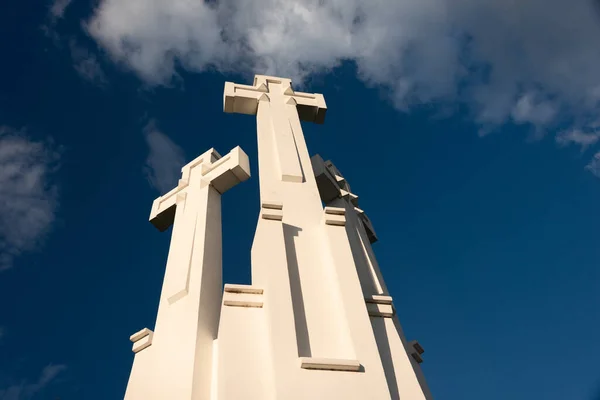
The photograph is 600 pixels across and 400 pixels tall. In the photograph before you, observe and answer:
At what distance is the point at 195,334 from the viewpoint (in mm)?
6758

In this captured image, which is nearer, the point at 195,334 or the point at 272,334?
the point at 272,334

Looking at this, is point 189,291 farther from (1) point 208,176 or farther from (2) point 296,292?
(1) point 208,176

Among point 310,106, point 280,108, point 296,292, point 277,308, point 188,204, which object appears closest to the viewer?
point 277,308

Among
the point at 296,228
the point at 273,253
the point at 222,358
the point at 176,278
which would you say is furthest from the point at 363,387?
the point at 176,278

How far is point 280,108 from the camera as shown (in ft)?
32.6

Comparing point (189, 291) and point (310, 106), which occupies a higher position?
point (310, 106)

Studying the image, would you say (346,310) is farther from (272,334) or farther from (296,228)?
(296,228)

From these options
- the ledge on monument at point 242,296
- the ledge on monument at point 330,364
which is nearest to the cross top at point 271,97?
the ledge on monument at point 242,296

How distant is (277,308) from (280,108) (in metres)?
5.21

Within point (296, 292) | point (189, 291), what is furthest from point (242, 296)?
point (189, 291)

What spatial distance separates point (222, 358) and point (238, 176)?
178 inches

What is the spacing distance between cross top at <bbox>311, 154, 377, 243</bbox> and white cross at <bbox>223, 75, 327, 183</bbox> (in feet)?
3.56

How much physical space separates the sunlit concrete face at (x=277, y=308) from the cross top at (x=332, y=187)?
111 centimetres

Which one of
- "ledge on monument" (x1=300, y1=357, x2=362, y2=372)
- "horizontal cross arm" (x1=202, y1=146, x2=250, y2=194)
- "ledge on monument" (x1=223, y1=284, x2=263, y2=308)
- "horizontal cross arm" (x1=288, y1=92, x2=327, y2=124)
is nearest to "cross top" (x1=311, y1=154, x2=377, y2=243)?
"horizontal cross arm" (x1=288, y1=92, x2=327, y2=124)
